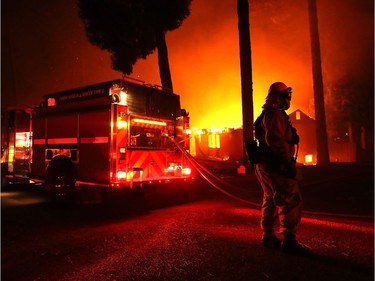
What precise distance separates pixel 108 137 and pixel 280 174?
417cm

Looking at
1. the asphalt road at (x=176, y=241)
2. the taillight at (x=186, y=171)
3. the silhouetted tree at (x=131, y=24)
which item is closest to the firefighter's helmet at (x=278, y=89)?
the asphalt road at (x=176, y=241)

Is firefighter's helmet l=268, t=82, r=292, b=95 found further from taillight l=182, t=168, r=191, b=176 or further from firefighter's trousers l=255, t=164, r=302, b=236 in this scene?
taillight l=182, t=168, r=191, b=176

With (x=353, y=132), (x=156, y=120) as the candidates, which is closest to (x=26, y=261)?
(x=156, y=120)

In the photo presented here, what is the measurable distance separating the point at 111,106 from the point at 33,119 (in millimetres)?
3322

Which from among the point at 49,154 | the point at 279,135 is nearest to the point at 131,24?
the point at 49,154

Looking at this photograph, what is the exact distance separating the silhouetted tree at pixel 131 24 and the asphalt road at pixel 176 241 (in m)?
8.48

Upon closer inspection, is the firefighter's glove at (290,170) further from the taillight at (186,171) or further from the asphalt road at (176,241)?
the taillight at (186,171)

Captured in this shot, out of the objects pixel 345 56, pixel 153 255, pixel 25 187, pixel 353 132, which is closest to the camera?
pixel 153 255

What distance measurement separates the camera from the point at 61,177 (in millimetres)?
7961

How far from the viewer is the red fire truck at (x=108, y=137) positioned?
711 centimetres

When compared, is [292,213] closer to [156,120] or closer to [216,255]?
[216,255]

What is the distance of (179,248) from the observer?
4.28 meters

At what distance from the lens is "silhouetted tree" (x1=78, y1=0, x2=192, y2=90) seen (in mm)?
14562

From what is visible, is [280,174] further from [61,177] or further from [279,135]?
[61,177]
